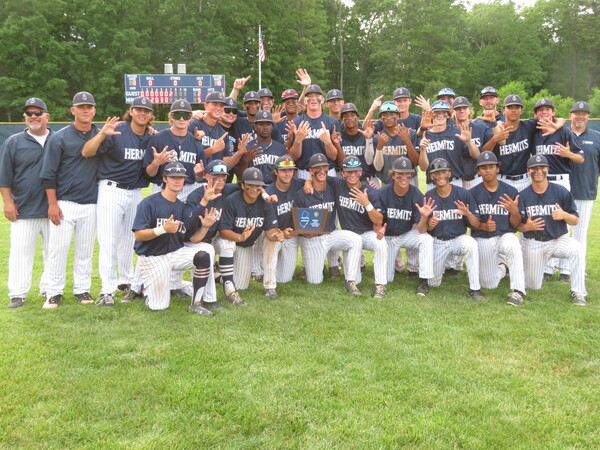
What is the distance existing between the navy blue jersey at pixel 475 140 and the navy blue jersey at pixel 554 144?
2.21 feet

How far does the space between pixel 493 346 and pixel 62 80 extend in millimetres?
35087

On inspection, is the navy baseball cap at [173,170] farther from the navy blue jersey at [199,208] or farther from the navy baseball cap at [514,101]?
the navy baseball cap at [514,101]

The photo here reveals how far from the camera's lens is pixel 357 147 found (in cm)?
704

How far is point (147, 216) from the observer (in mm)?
5230

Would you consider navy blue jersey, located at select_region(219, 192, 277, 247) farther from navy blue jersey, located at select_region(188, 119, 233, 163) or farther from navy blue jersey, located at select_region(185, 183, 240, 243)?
navy blue jersey, located at select_region(188, 119, 233, 163)

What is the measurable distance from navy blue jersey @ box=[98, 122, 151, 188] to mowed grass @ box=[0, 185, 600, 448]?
4.66 ft

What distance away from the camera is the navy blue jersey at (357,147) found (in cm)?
704

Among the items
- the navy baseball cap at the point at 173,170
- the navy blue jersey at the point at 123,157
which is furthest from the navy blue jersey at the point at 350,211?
the navy blue jersey at the point at 123,157

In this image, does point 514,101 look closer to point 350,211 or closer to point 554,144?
point 554,144

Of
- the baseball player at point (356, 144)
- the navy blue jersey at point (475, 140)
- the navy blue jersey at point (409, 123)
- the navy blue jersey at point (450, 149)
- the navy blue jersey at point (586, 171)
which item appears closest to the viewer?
the navy blue jersey at point (586, 171)

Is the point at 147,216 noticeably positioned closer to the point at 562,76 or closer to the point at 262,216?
the point at 262,216

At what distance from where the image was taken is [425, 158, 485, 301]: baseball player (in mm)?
6027

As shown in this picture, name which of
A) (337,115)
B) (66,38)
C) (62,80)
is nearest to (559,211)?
(337,115)

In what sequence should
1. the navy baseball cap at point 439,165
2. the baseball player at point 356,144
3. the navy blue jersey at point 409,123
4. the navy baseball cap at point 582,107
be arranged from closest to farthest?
the navy baseball cap at point 439,165 → the navy baseball cap at point 582,107 → the baseball player at point 356,144 → the navy blue jersey at point 409,123
